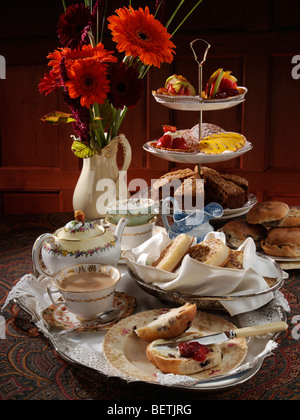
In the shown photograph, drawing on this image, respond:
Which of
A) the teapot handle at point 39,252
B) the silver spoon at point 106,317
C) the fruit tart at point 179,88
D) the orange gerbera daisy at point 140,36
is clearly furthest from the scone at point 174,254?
the fruit tart at point 179,88

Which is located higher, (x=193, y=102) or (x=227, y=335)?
(x=193, y=102)

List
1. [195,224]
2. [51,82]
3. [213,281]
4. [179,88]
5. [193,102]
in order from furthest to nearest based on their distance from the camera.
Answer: [179,88] < [193,102] < [51,82] < [195,224] < [213,281]

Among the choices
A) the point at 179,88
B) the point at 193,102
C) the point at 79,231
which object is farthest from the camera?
the point at 179,88

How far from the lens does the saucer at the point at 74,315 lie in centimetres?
103

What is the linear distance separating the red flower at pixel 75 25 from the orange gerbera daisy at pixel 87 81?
11 cm

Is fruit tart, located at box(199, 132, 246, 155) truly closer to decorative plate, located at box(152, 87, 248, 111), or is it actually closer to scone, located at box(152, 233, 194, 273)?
decorative plate, located at box(152, 87, 248, 111)

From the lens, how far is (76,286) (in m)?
A: 1.05

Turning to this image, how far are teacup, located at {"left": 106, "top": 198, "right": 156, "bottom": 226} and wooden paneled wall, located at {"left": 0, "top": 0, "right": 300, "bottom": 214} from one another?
1689mm

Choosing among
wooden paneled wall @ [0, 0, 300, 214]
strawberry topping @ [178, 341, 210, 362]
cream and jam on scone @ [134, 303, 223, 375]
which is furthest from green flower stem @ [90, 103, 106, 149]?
wooden paneled wall @ [0, 0, 300, 214]

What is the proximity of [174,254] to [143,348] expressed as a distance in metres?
0.25

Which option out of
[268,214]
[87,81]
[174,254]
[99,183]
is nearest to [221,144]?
[268,214]

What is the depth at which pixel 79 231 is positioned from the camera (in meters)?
1.16

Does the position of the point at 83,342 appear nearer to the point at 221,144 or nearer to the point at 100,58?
the point at 100,58
